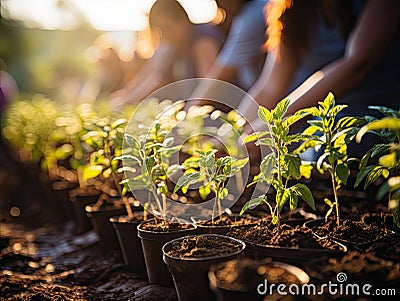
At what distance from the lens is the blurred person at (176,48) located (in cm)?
394

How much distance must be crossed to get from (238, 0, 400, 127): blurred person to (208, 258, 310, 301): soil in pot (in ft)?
3.83

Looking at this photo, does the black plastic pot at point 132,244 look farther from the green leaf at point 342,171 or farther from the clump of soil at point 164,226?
the green leaf at point 342,171

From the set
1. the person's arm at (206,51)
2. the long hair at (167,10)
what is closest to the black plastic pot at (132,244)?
the long hair at (167,10)

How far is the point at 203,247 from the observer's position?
1.62 m

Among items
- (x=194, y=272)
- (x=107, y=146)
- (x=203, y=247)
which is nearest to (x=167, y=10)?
(x=107, y=146)

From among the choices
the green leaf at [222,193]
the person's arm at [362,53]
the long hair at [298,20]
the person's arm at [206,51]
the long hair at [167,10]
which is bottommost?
the green leaf at [222,193]

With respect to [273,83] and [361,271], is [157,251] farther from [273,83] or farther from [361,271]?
[273,83]

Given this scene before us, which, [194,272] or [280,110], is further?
[280,110]

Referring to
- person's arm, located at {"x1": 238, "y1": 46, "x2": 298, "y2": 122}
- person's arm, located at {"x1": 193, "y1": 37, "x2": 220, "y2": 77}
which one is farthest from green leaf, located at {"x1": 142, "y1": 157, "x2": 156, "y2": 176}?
person's arm, located at {"x1": 193, "y1": 37, "x2": 220, "y2": 77}

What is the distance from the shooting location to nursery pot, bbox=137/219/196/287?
1.89 m

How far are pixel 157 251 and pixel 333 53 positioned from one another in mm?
1983

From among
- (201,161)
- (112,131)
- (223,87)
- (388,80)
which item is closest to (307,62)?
(388,80)

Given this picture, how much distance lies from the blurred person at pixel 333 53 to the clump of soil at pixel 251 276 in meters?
1.16

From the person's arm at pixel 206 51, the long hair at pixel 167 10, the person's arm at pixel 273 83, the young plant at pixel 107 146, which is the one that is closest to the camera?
the young plant at pixel 107 146
